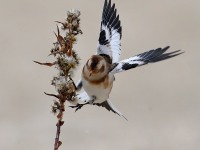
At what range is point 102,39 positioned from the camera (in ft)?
8.90

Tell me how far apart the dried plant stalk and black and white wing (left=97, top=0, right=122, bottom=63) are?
3.31ft

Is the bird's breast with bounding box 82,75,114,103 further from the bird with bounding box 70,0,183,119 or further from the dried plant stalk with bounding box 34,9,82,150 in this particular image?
the dried plant stalk with bounding box 34,9,82,150

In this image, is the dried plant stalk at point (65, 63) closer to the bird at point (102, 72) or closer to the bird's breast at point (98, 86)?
the bird at point (102, 72)

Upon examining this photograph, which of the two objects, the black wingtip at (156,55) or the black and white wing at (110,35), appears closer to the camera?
the black wingtip at (156,55)

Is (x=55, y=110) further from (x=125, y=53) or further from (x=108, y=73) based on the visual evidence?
(x=125, y=53)

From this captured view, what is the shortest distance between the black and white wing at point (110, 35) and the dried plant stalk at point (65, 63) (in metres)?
1.01

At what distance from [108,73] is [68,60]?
2.60 feet

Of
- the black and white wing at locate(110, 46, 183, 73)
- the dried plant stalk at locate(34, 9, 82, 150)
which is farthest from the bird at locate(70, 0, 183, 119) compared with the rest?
the dried plant stalk at locate(34, 9, 82, 150)

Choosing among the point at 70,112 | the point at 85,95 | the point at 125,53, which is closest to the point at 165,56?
the point at 85,95

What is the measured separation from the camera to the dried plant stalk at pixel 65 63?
1.38 meters

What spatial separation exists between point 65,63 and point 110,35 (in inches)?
55.9

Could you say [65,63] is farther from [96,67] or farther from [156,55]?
[156,55]

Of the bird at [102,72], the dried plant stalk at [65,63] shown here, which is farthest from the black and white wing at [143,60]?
the dried plant stalk at [65,63]

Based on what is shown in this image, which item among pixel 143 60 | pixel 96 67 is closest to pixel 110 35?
pixel 143 60
